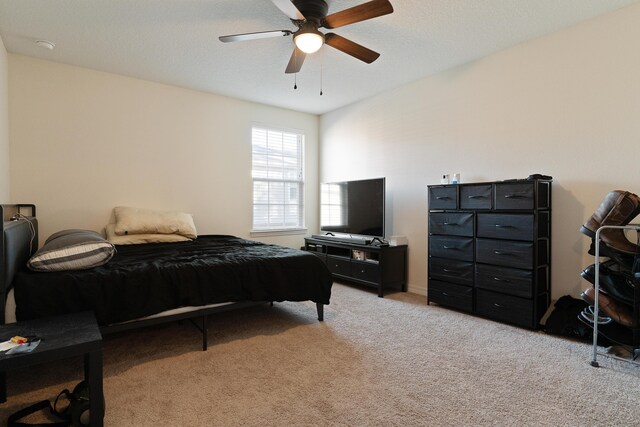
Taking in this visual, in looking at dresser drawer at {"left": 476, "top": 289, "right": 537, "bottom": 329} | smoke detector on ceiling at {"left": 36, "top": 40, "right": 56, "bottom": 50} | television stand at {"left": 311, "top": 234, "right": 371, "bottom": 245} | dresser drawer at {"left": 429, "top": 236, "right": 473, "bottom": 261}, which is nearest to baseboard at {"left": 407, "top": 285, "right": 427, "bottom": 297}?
Result: dresser drawer at {"left": 429, "top": 236, "right": 473, "bottom": 261}

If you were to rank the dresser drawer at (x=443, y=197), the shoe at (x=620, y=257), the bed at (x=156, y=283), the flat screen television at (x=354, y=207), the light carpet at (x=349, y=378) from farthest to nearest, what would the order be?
the flat screen television at (x=354, y=207) < the dresser drawer at (x=443, y=197) < the shoe at (x=620, y=257) < the bed at (x=156, y=283) < the light carpet at (x=349, y=378)

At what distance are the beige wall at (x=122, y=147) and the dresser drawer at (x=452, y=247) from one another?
2479 millimetres

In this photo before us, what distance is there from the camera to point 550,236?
3.00m

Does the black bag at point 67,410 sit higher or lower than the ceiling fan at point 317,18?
lower

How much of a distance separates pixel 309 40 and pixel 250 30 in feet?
2.65

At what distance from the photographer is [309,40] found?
8.02 feet

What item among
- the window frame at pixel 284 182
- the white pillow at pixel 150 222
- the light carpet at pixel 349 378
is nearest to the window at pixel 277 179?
the window frame at pixel 284 182

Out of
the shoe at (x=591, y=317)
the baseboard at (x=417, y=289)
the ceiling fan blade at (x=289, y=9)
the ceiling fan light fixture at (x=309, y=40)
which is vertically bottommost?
the baseboard at (x=417, y=289)

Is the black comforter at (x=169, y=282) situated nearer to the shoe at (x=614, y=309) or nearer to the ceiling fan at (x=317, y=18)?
the ceiling fan at (x=317, y=18)

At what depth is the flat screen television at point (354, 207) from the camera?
163 inches

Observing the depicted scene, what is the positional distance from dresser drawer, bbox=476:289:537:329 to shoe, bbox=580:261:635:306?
54 centimetres

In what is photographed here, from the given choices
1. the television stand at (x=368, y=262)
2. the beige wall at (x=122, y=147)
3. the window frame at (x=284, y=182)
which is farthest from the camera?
the window frame at (x=284, y=182)

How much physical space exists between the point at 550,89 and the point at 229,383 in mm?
3486

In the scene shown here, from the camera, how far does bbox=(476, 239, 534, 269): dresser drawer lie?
2781 millimetres
